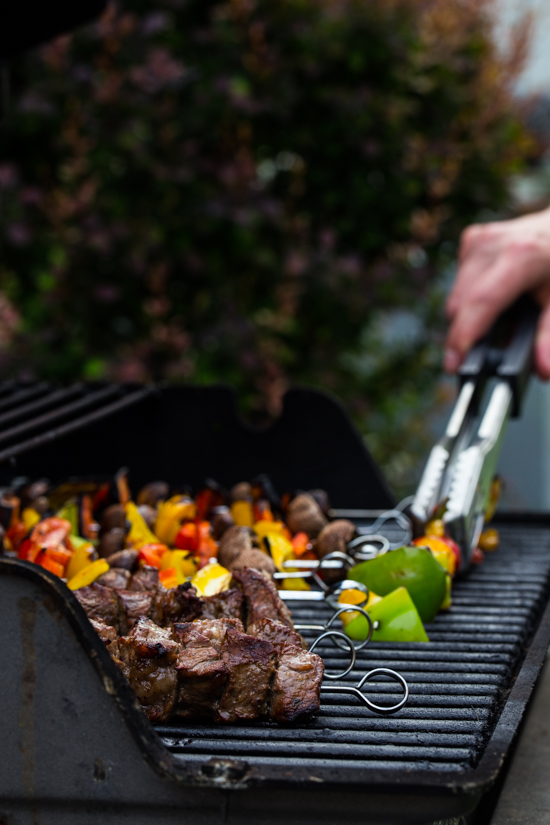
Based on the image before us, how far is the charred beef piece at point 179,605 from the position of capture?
153 centimetres

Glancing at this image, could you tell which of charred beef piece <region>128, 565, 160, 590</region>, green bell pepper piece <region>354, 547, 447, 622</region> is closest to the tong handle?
green bell pepper piece <region>354, 547, 447, 622</region>

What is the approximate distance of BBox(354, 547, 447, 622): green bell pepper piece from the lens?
5.64 ft

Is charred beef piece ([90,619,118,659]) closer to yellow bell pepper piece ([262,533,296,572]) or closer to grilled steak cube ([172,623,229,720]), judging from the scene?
grilled steak cube ([172,623,229,720])

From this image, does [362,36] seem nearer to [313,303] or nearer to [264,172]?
[264,172]

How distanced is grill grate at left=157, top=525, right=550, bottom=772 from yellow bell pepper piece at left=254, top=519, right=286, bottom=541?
35 cm

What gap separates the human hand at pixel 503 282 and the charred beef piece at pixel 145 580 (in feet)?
4.61

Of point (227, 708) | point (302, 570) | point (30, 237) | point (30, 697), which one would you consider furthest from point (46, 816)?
point (30, 237)

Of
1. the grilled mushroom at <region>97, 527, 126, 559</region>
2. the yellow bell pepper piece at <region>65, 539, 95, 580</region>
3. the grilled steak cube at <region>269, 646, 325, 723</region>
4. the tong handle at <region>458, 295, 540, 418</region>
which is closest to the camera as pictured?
the grilled steak cube at <region>269, 646, 325, 723</region>

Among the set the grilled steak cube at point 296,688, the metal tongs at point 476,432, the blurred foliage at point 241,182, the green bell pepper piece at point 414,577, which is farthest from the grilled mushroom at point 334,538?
the blurred foliage at point 241,182

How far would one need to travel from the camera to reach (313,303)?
420 centimetres

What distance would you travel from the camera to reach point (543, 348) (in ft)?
8.49

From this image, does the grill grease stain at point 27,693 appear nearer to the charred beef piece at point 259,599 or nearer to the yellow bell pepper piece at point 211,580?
the charred beef piece at point 259,599

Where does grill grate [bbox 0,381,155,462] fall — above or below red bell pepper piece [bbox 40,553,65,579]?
above

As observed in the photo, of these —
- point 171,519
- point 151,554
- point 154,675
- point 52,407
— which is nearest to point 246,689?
point 154,675
